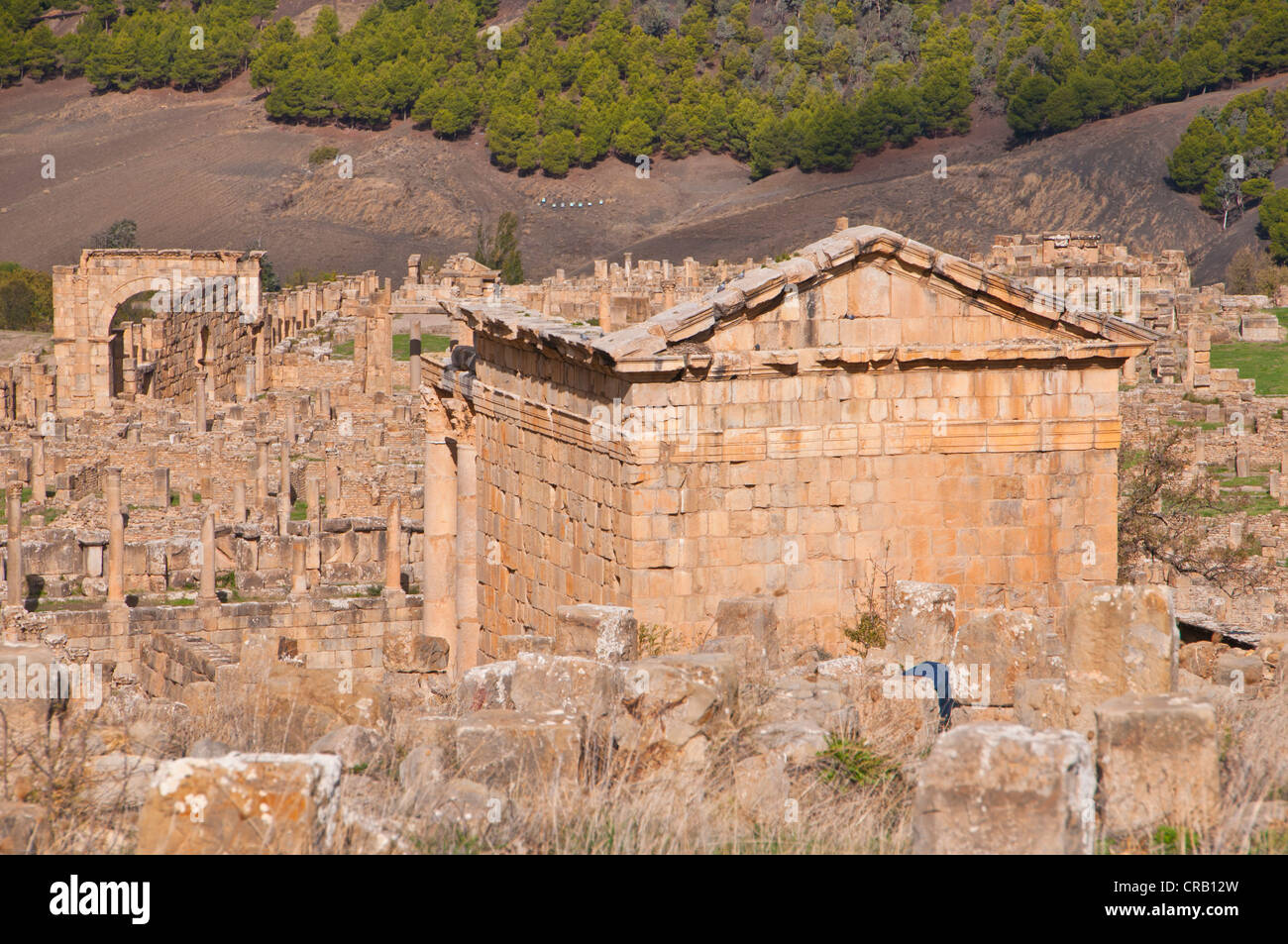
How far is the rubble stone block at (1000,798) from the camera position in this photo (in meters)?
6.38

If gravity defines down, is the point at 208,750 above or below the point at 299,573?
below

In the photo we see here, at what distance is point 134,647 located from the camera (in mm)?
23219

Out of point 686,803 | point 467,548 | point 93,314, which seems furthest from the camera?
point 93,314

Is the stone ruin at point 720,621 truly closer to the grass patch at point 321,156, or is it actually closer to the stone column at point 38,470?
the stone column at point 38,470

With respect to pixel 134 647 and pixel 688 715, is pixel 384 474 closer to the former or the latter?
pixel 134 647

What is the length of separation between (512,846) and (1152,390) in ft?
112

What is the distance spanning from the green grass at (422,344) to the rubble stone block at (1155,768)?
41.1 m

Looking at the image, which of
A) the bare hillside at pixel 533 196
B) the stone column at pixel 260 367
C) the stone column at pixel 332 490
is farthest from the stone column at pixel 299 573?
the bare hillside at pixel 533 196

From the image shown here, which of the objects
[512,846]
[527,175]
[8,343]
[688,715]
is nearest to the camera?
[512,846]

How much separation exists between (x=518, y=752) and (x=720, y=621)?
3.90 metres

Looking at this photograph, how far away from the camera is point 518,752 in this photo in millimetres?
7691

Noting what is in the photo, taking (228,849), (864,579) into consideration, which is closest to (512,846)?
(228,849)

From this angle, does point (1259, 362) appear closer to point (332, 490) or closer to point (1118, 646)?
point (332, 490)

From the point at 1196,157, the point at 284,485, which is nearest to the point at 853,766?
the point at 284,485
